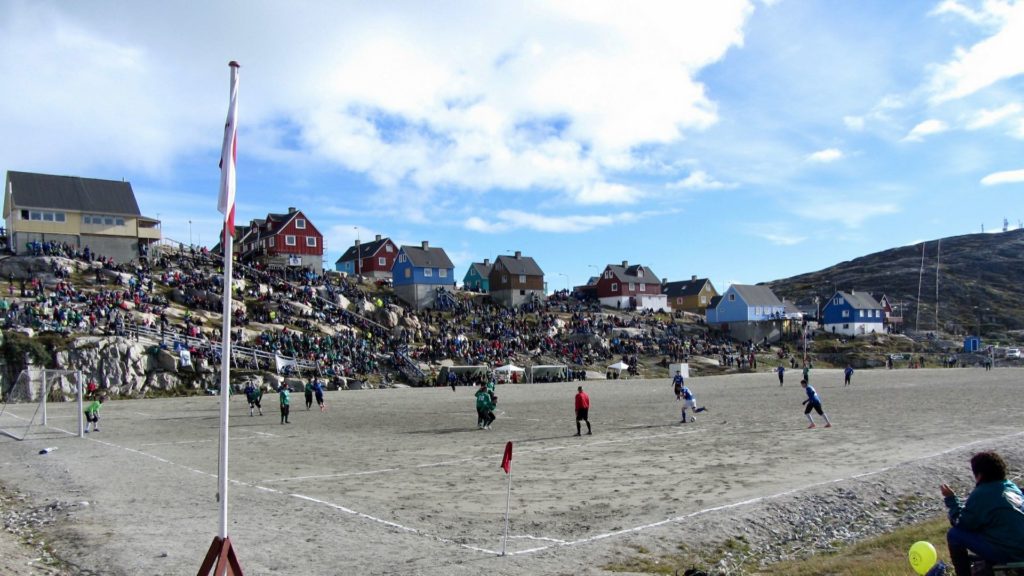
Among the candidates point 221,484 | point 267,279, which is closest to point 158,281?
point 267,279

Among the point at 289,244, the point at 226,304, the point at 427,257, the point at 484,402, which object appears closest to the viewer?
the point at 226,304

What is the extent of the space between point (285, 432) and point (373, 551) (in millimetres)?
16602

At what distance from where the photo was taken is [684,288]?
121625mm

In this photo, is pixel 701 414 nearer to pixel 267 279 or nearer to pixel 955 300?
pixel 267 279

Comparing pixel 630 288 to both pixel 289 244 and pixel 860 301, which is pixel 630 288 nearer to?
pixel 860 301

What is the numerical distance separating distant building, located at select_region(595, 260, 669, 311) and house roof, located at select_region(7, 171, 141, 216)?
6342 cm

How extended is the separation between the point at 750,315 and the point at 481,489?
90.1m

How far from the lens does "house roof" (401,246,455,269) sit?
81625 millimetres

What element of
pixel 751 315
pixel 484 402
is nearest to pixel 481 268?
pixel 751 315

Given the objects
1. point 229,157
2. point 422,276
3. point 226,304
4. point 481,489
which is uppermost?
point 422,276

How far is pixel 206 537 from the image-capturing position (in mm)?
9953

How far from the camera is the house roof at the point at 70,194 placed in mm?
59938

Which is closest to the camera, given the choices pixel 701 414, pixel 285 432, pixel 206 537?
pixel 206 537

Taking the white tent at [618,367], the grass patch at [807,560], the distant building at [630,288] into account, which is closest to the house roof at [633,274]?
the distant building at [630,288]
